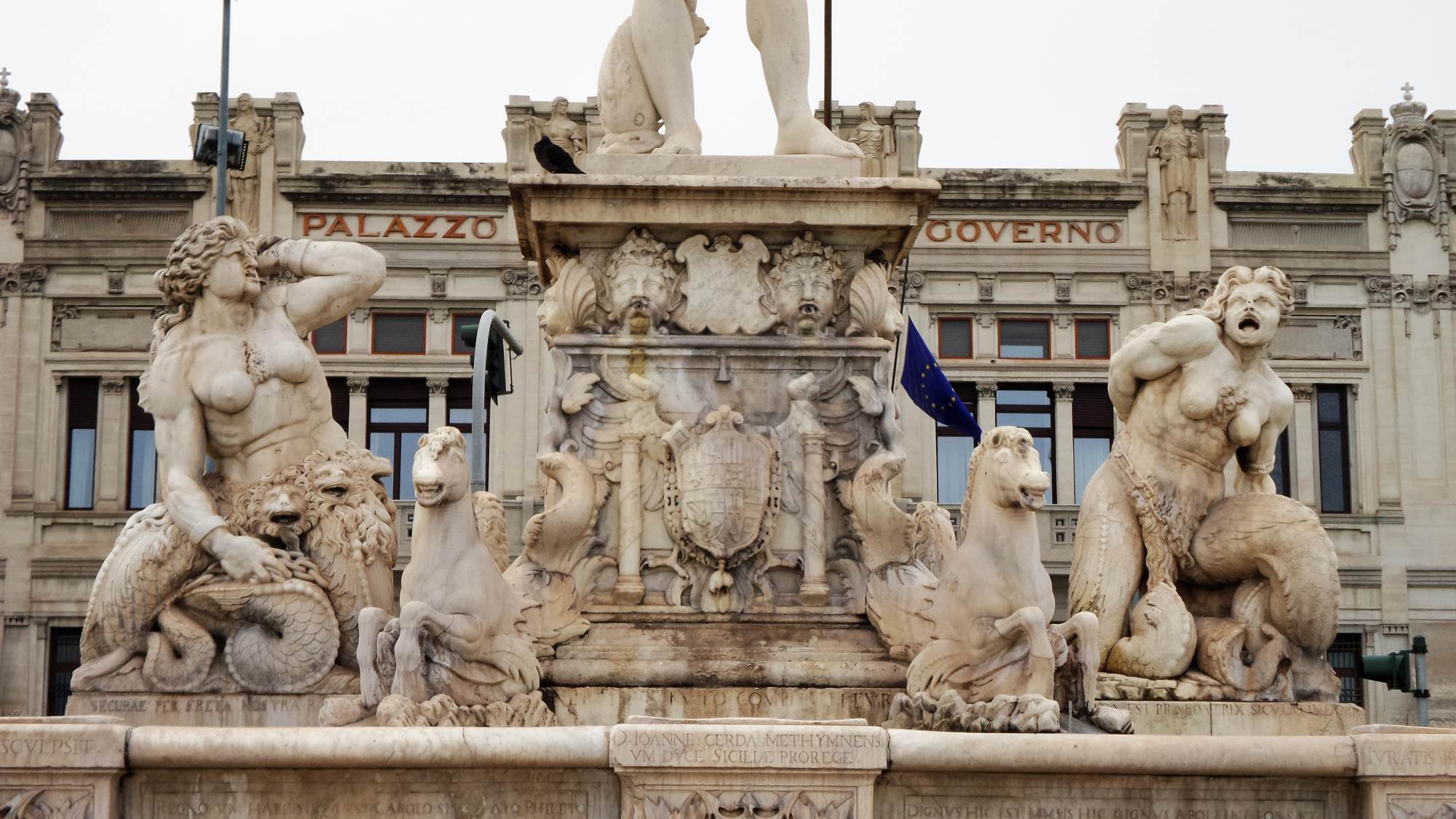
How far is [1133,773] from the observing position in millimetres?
7094

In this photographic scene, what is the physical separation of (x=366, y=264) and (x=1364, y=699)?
87.6ft

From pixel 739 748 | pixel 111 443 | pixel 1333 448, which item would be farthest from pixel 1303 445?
pixel 739 748

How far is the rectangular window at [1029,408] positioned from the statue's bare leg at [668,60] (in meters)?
26.4

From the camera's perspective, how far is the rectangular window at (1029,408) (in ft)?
118


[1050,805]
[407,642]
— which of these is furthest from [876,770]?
[407,642]

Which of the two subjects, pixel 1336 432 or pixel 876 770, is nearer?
pixel 876 770

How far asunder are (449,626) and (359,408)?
27.8 m

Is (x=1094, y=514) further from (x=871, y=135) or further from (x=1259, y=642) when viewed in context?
(x=871, y=135)

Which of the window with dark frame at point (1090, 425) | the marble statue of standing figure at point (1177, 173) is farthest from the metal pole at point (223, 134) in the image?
the marble statue of standing figure at point (1177, 173)

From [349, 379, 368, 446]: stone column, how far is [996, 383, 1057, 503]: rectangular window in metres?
10.5

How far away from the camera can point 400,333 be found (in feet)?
119

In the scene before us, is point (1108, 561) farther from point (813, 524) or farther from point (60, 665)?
point (60, 665)

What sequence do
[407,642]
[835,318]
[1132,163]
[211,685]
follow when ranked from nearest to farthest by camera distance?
[407,642], [211,685], [835,318], [1132,163]

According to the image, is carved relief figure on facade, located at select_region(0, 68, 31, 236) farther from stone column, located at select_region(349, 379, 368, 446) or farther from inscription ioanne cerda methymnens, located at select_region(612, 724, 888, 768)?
inscription ioanne cerda methymnens, located at select_region(612, 724, 888, 768)
